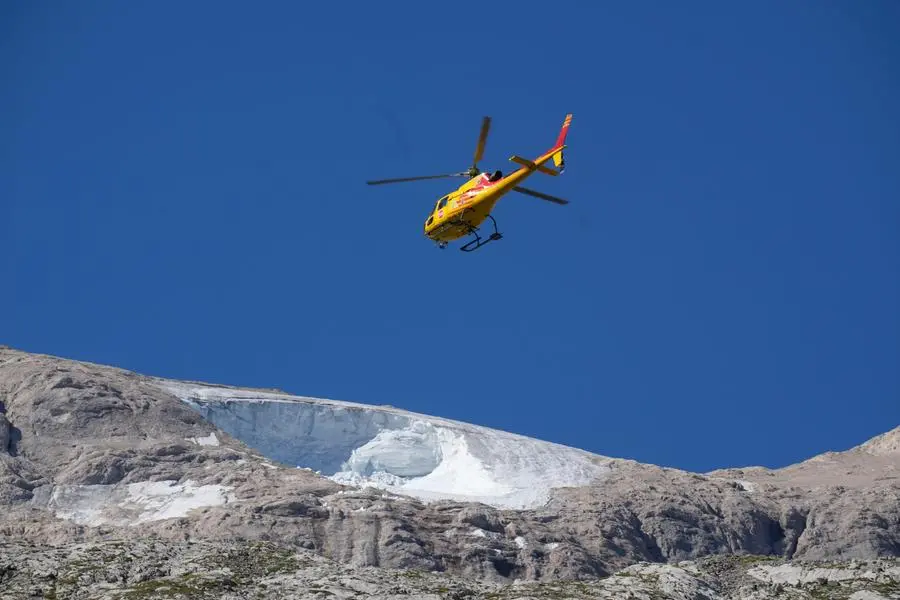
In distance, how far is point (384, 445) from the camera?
97.8m

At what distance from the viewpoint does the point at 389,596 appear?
61469 millimetres

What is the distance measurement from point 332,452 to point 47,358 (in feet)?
55.9

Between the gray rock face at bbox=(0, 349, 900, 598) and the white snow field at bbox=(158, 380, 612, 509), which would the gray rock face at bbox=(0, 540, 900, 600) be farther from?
the white snow field at bbox=(158, 380, 612, 509)

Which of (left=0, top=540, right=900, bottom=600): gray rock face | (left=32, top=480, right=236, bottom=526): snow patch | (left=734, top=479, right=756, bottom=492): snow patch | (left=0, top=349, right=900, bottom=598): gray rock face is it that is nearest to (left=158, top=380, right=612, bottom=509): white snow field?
(left=0, top=349, right=900, bottom=598): gray rock face

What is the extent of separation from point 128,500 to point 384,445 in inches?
841

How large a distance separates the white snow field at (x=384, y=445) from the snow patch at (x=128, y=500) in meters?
13.6

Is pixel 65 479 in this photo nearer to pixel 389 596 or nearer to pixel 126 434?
pixel 126 434

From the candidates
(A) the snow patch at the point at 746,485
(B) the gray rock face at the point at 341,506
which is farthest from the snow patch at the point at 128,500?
(A) the snow patch at the point at 746,485

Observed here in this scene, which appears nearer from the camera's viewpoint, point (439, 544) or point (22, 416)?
point (439, 544)

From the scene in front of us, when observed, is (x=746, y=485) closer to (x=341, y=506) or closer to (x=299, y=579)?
(x=341, y=506)

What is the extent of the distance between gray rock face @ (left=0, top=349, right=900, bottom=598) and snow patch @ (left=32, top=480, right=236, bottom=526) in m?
0.09

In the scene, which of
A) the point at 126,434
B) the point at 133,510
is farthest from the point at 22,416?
the point at 133,510

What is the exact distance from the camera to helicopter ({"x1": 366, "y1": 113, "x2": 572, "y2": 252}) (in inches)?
3164

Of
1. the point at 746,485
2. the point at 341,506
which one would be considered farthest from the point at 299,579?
the point at 746,485
